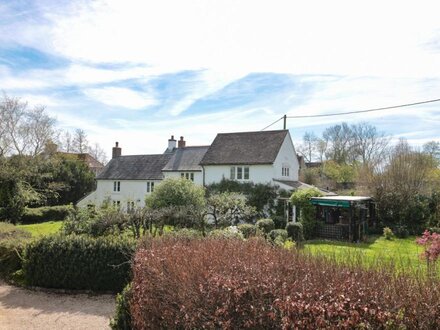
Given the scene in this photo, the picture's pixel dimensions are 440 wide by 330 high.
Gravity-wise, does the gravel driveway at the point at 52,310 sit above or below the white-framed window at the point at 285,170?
below

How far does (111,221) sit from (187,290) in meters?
10.7

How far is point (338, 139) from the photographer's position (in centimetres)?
6088

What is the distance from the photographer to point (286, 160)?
33.1 m

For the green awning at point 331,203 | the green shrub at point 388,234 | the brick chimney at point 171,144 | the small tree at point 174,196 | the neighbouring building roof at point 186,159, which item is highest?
the brick chimney at point 171,144

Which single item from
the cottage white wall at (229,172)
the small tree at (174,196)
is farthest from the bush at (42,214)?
the small tree at (174,196)

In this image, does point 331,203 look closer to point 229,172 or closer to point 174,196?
point 174,196

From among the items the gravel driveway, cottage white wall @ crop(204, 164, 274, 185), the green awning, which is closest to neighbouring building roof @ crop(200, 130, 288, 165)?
cottage white wall @ crop(204, 164, 274, 185)

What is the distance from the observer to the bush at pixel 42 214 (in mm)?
33875

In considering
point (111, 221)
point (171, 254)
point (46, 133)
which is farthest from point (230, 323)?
point (46, 133)

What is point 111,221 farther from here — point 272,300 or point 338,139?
point 338,139

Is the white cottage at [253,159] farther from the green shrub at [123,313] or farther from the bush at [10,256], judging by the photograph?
the green shrub at [123,313]

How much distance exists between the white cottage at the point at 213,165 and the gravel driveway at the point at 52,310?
46.9ft

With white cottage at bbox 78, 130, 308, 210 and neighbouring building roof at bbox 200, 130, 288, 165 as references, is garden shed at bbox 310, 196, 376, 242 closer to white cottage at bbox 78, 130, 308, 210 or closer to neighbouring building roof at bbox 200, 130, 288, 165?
white cottage at bbox 78, 130, 308, 210

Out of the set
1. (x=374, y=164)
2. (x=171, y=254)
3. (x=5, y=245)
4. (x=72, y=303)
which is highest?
(x=374, y=164)
